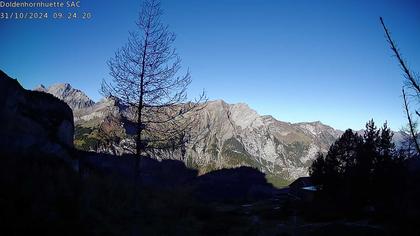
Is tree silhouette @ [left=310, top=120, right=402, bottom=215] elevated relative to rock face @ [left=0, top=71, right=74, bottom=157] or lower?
lower

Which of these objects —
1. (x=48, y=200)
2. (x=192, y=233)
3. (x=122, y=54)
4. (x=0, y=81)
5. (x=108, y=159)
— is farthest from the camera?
(x=108, y=159)

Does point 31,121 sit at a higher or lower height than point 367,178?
higher

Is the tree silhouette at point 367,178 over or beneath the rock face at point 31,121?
beneath

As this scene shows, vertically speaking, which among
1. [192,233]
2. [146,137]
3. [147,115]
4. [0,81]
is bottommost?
[192,233]

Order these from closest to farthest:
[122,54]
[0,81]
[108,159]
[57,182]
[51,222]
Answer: [51,222]
[57,182]
[122,54]
[0,81]
[108,159]

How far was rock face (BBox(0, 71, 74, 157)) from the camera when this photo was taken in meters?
18.0

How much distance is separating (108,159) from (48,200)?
164 metres

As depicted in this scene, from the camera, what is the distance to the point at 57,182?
11836mm

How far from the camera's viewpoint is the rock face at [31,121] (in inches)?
710

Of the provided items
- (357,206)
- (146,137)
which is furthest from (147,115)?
(357,206)

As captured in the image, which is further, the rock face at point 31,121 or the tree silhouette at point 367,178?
the tree silhouette at point 367,178

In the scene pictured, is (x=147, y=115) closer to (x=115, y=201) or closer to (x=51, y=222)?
(x=115, y=201)

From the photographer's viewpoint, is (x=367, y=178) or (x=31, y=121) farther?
(x=367, y=178)

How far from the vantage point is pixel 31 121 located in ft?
72.2
